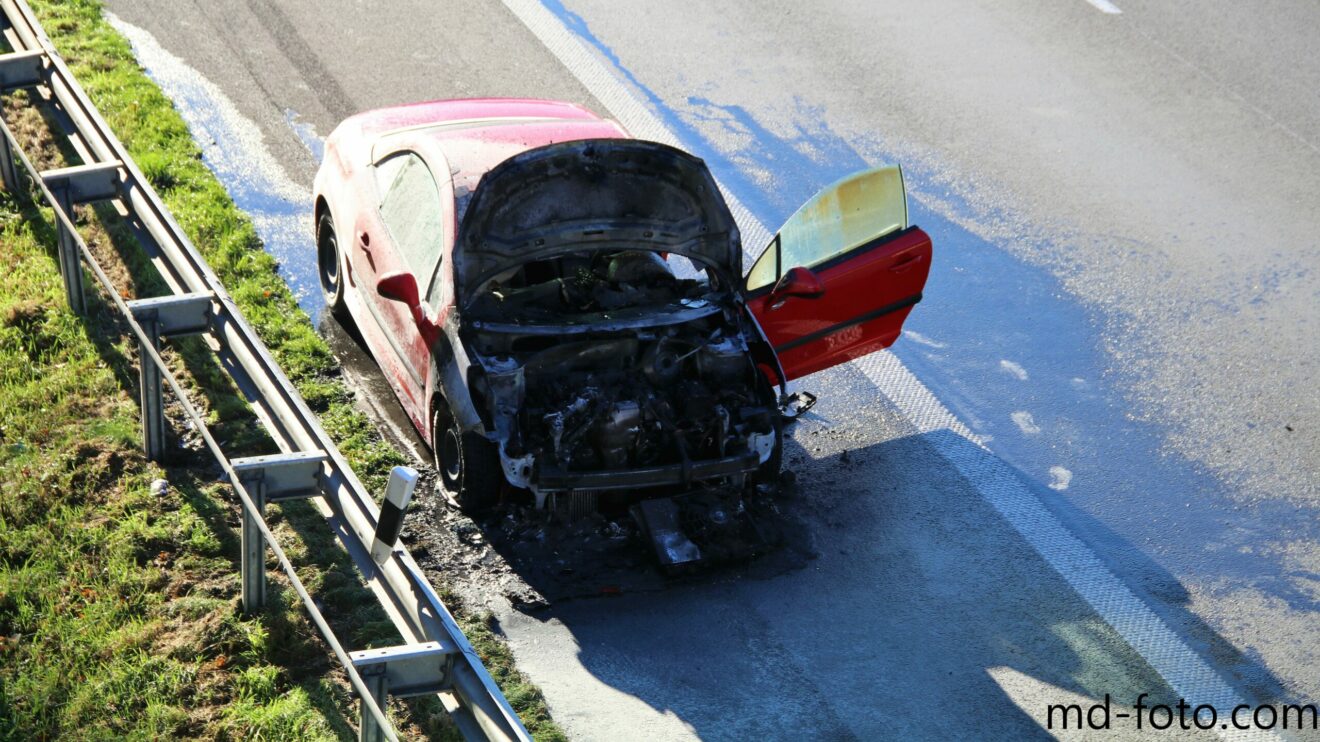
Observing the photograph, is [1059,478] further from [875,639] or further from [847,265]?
[875,639]

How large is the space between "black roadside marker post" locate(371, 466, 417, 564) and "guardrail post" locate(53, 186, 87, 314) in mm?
3337

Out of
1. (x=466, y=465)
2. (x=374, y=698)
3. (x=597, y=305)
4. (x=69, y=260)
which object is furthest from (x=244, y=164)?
(x=374, y=698)

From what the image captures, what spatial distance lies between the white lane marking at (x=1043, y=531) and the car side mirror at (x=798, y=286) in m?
1.40

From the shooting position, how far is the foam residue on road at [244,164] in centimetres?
974

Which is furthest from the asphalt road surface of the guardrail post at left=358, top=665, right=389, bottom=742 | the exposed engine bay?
the guardrail post at left=358, top=665, right=389, bottom=742

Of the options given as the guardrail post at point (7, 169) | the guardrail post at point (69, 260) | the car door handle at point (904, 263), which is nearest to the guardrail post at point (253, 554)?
the guardrail post at point (69, 260)

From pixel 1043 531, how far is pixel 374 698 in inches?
168

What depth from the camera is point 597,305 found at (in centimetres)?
795

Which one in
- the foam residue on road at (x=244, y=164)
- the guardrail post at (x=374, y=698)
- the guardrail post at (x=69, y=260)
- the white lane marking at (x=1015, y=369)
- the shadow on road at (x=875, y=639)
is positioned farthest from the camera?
the foam residue on road at (x=244, y=164)

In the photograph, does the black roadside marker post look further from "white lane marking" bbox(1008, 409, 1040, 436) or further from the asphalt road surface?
"white lane marking" bbox(1008, 409, 1040, 436)

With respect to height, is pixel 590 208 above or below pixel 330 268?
above

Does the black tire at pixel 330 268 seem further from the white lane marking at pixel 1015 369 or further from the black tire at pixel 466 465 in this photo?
the white lane marking at pixel 1015 369

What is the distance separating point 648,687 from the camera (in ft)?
22.4

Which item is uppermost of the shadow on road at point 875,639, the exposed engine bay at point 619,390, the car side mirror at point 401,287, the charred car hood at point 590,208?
the charred car hood at point 590,208
